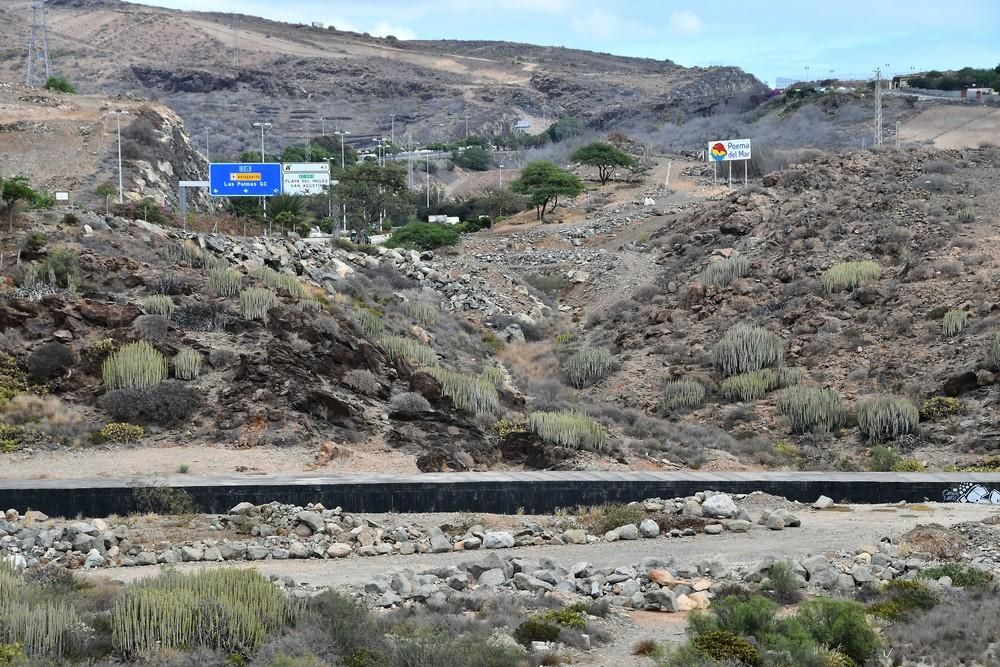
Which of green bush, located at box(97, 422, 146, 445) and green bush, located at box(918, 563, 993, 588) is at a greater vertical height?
green bush, located at box(918, 563, 993, 588)

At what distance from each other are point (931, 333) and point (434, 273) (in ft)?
59.4

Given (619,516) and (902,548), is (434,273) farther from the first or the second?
(902,548)

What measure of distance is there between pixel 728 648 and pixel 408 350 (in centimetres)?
1757

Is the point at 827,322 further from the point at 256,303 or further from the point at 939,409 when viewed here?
the point at 256,303

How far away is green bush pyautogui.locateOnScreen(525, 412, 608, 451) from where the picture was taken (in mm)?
20750

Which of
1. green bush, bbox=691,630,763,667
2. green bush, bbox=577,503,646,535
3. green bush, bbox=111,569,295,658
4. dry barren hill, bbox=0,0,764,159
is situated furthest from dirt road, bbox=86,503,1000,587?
dry barren hill, bbox=0,0,764,159

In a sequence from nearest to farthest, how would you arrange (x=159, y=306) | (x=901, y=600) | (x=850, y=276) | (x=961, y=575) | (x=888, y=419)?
(x=901, y=600), (x=961, y=575), (x=888, y=419), (x=159, y=306), (x=850, y=276)

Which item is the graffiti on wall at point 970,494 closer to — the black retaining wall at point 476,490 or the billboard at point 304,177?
the black retaining wall at point 476,490

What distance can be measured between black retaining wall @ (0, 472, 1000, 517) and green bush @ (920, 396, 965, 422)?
5913 mm

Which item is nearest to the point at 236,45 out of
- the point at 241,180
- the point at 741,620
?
the point at 241,180

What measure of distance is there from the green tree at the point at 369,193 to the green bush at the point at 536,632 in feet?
164

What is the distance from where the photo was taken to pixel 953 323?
89.5 feet

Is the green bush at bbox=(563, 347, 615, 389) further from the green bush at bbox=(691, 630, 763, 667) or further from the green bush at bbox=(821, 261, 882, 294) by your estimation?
the green bush at bbox=(691, 630, 763, 667)

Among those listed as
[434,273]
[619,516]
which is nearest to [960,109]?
[434,273]
